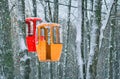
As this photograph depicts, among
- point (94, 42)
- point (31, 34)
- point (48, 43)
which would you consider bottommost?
point (94, 42)

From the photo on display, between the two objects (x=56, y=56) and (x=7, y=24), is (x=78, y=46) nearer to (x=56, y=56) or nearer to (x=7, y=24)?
(x=56, y=56)

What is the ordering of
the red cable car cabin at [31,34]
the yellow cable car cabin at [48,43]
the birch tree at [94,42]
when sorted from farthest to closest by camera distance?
the birch tree at [94,42] < the red cable car cabin at [31,34] < the yellow cable car cabin at [48,43]

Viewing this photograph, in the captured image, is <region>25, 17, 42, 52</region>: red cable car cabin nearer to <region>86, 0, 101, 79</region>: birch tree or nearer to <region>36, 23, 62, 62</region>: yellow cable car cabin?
<region>36, 23, 62, 62</region>: yellow cable car cabin

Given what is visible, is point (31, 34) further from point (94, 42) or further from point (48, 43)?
point (94, 42)

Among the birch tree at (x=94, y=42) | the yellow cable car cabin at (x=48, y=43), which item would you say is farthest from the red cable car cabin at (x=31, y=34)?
the birch tree at (x=94, y=42)

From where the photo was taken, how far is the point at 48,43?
9.02m

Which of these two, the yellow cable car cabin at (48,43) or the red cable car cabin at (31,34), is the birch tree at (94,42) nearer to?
the yellow cable car cabin at (48,43)

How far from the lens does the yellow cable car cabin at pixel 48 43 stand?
8836 millimetres

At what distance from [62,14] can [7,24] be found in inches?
744

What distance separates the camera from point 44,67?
43844 mm

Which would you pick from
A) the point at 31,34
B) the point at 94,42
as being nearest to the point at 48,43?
the point at 31,34

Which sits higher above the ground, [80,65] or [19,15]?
[19,15]

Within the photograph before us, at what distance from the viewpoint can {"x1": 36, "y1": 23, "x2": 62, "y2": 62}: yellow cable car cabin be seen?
8.84 m

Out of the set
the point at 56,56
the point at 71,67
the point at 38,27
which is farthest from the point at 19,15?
the point at 71,67
